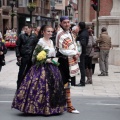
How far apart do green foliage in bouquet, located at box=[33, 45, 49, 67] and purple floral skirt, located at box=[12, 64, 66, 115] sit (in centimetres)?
10

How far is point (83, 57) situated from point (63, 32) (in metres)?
4.43

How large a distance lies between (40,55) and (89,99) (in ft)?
9.81

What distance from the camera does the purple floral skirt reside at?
28.4 ft

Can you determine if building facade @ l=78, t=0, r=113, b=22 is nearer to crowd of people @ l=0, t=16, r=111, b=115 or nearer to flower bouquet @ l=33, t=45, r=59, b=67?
crowd of people @ l=0, t=16, r=111, b=115

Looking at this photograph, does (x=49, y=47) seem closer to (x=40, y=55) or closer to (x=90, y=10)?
(x=40, y=55)

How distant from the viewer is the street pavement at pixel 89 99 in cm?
900

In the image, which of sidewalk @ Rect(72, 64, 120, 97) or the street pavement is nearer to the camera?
the street pavement

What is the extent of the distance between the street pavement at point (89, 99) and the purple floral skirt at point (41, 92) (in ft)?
0.59

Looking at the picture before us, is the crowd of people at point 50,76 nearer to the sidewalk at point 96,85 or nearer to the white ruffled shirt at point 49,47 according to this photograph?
the white ruffled shirt at point 49,47

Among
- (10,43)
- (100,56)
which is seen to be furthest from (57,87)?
(10,43)

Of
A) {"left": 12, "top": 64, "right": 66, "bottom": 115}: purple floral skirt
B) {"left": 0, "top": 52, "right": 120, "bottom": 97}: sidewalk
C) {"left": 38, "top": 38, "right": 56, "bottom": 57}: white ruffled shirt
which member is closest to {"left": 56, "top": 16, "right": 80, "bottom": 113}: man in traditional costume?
{"left": 38, "top": 38, "right": 56, "bottom": 57}: white ruffled shirt

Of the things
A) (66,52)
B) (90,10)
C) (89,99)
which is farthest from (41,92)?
(90,10)

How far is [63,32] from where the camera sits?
9.04 m

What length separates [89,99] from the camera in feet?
37.4
